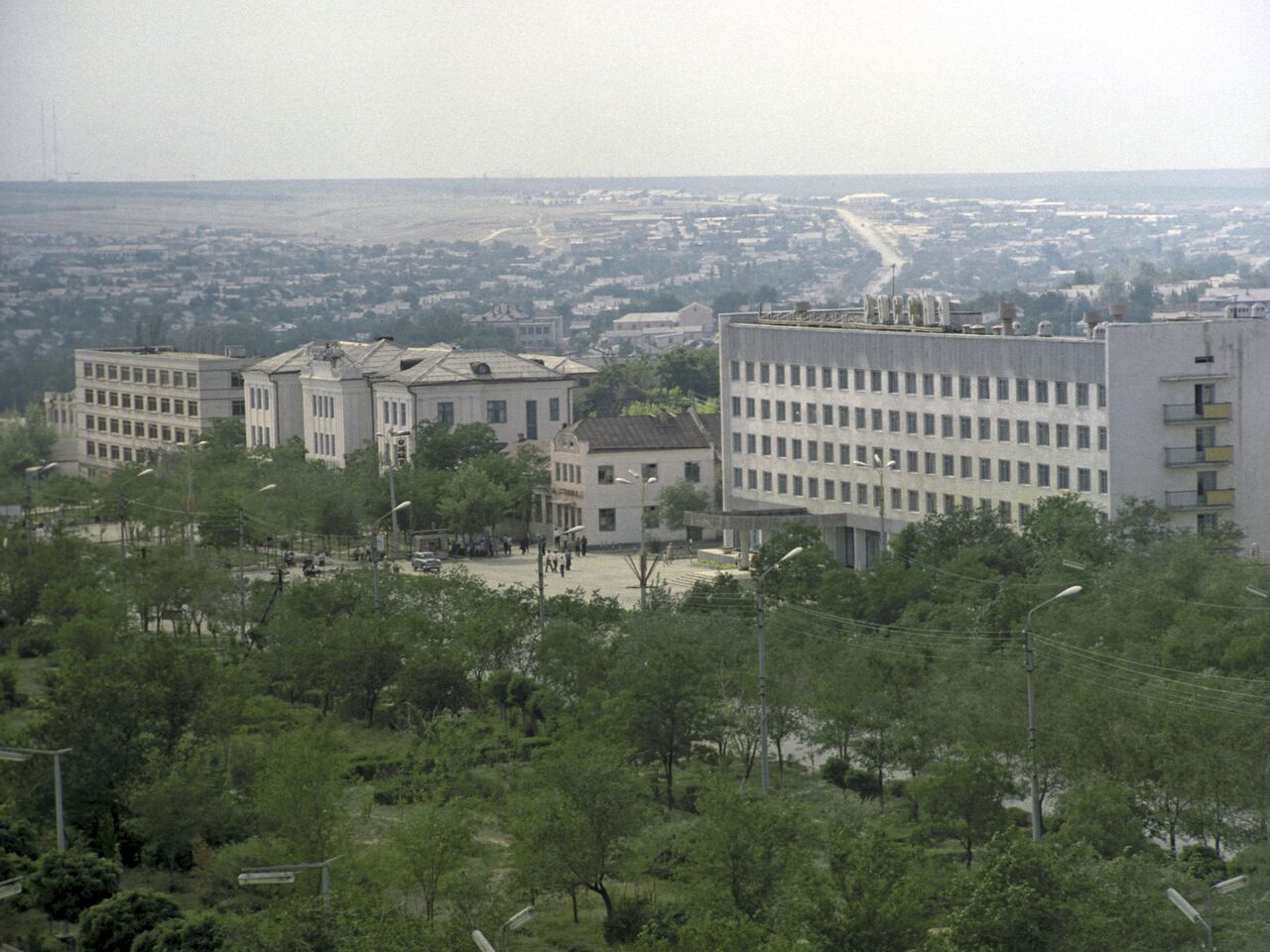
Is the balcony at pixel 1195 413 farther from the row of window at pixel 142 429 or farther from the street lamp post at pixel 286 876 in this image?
the row of window at pixel 142 429

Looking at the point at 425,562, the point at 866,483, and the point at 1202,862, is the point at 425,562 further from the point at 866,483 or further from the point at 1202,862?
the point at 1202,862

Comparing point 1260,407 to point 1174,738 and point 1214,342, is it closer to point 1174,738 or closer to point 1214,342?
point 1214,342

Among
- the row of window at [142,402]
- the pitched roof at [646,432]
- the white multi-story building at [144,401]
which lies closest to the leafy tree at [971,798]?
the pitched roof at [646,432]

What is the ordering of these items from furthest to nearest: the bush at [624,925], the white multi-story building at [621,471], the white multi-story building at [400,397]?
the white multi-story building at [400,397] < the white multi-story building at [621,471] < the bush at [624,925]

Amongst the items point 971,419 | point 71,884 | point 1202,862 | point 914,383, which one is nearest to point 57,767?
point 71,884

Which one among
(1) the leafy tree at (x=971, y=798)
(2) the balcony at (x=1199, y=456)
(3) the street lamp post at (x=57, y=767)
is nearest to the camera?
(1) the leafy tree at (x=971, y=798)

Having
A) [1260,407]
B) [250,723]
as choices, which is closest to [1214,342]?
[1260,407]
